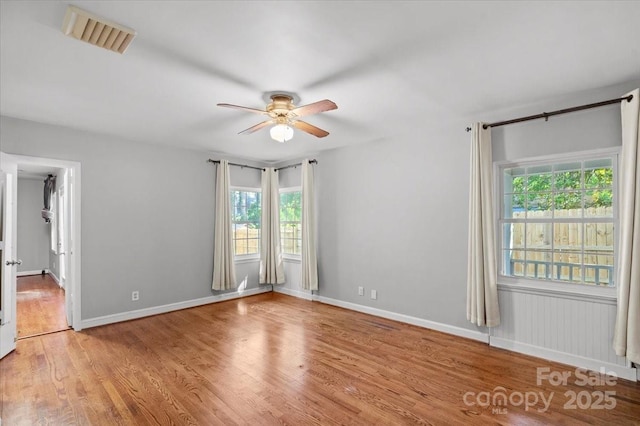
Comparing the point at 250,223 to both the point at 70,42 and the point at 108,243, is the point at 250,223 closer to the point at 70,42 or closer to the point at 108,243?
the point at 108,243

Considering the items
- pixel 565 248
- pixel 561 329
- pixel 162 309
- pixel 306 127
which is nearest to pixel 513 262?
pixel 565 248

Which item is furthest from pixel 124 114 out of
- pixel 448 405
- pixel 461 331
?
pixel 461 331

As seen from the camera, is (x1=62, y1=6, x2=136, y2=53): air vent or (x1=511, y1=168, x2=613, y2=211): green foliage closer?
(x1=62, y1=6, x2=136, y2=53): air vent

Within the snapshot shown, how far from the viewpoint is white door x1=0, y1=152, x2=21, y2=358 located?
3.30m

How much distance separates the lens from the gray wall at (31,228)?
25.2 ft

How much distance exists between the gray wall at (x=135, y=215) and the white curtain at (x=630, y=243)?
526 cm

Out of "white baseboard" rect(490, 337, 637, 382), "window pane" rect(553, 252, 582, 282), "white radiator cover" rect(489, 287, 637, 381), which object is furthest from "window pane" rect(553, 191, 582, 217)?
"white baseboard" rect(490, 337, 637, 382)

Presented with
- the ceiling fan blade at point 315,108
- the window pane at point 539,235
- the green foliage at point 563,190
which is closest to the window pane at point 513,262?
the window pane at point 539,235

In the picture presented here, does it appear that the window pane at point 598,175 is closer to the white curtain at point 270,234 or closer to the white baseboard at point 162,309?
the white curtain at point 270,234

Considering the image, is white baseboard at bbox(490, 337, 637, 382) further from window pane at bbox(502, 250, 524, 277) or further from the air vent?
the air vent

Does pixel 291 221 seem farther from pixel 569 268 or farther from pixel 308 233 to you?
pixel 569 268

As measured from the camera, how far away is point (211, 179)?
543 cm

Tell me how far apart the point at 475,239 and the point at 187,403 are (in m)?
3.19

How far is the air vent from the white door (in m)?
2.36
